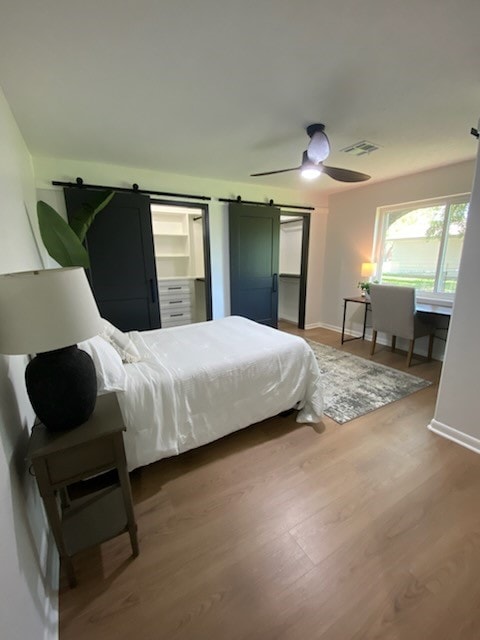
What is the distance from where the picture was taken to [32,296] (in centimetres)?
89

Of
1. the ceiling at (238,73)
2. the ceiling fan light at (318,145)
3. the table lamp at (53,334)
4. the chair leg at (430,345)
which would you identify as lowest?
the chair leg at (430,345)

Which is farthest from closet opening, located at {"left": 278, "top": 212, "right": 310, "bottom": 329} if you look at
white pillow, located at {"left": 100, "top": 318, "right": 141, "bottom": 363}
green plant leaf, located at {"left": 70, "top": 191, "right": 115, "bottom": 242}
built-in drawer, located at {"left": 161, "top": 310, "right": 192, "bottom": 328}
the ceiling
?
white pillow, located at {"left": 100, "top": 318, "right": 141, "bottom": 363}

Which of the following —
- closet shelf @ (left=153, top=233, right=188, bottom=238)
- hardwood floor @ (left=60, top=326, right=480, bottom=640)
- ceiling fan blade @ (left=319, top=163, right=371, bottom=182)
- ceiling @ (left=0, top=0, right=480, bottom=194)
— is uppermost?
ceiling @ (left=0, top=0, right=480, bottom=194)

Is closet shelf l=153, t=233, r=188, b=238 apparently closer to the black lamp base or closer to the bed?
the bed

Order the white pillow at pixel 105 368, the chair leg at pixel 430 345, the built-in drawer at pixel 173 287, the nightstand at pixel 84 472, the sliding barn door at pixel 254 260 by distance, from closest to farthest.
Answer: the nightstand at pixel 84 472 < the white pillow at pixel 105 368 < the chair leg at pixel 430 345 < the sliding barn door at pixel 254 260 < the built-in drawer at pixel 173 287

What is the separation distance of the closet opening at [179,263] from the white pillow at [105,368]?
3.10 metres

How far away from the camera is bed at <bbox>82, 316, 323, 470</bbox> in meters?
1.64

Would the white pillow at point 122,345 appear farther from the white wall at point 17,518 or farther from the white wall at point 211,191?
the white wall at point 211,191

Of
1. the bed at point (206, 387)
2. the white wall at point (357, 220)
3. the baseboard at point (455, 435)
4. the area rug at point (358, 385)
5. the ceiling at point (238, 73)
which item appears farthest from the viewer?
the white wall at point (357, 220)

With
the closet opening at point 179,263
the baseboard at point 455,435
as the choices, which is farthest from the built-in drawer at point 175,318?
the baseboard at point 455,435

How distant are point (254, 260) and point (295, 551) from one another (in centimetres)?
349

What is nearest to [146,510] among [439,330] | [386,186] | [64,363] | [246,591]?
[246,591]

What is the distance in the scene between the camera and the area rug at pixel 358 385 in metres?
2.48

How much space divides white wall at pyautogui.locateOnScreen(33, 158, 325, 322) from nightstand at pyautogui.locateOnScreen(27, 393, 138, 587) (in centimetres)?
275
